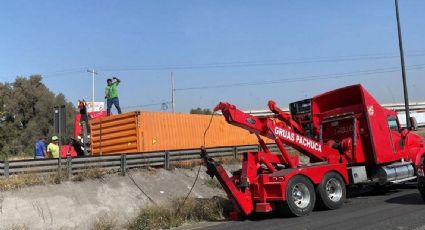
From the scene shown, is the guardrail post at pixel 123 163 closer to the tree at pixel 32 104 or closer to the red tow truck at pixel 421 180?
the red tow truck at pixel 421 180

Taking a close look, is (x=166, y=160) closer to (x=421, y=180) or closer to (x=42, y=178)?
(x=42, y=178)

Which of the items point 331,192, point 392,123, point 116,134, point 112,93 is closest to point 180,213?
point 331,192

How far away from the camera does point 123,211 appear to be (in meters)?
13.0

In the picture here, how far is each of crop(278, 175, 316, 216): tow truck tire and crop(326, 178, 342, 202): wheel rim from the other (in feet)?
→ 2.48

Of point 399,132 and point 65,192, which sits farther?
point 399,132

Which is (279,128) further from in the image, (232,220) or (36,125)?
(36,125)

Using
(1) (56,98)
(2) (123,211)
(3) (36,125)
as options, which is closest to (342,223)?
(2) (123,211)

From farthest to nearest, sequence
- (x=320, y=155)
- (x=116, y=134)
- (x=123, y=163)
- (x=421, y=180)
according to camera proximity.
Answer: (x=116, y=134), (x=123, y=163), (x=320, y=155), (x=421, y=180)

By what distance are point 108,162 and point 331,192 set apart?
6.56m

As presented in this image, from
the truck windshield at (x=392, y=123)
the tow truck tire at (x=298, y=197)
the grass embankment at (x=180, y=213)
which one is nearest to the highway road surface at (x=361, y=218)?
the tow truck tire at (x=298, y=197)

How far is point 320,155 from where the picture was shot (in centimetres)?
1327

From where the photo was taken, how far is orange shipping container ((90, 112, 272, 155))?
17500 mm

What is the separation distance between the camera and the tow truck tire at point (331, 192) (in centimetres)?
1200

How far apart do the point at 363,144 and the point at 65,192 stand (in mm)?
8264
